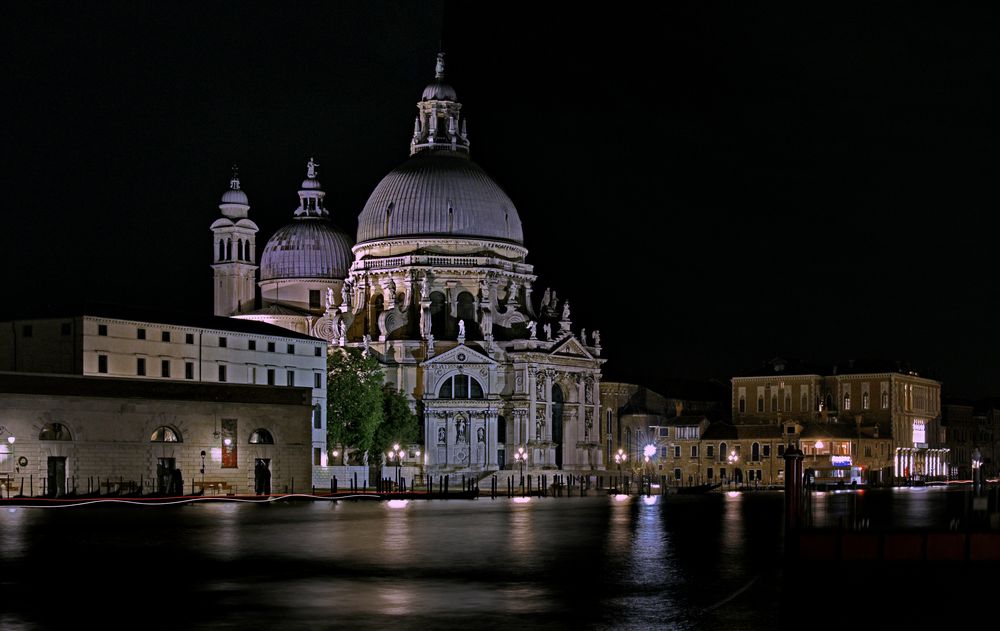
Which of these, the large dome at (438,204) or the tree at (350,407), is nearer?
the tree at (350,407)

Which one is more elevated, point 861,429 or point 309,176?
point 309,176

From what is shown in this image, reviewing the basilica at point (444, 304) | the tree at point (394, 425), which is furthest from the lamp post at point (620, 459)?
the tree at point (394, 425)

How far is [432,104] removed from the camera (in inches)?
4464

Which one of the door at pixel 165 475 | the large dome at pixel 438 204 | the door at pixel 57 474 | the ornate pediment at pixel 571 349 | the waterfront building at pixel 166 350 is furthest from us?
the large dome at pixel 438 204

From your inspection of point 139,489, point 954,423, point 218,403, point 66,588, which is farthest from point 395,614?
point 954,423

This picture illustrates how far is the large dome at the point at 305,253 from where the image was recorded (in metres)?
116

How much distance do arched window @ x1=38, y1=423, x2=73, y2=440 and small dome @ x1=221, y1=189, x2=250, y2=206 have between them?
4788 cm

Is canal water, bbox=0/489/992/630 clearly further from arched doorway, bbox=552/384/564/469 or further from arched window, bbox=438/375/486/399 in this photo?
arched doorway, bbox=552/384/564/469

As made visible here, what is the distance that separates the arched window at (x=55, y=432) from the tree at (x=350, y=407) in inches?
1015

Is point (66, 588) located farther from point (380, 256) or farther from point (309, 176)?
point (309, 176)

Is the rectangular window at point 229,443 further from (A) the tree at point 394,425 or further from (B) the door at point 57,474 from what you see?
(A) the tree at point 394,425

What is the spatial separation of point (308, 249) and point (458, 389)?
19661 millimetres

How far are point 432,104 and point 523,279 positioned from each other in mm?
14251

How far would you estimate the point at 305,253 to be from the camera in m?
117
